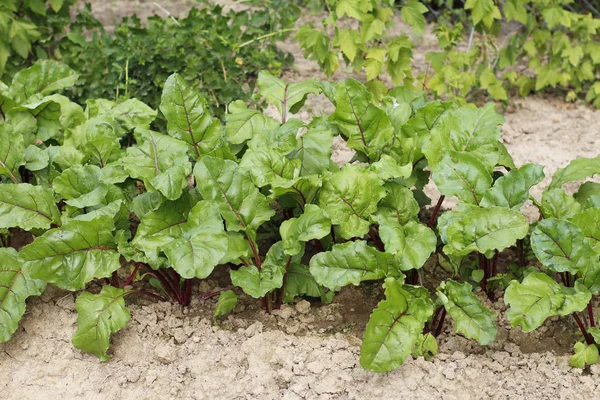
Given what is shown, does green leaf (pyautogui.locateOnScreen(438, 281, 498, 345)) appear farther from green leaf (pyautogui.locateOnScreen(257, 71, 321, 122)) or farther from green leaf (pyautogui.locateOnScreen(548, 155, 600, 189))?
green leaf (pyautogui.locateOnScreen(257, 71, 321, 122))

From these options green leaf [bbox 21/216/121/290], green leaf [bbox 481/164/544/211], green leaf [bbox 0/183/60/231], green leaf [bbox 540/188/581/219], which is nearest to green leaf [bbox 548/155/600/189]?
green leaf [bbox 540/188/581/219]

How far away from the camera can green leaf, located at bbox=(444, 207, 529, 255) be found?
2.46 metres

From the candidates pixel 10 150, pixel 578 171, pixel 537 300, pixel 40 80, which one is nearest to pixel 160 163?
pixel 10 150

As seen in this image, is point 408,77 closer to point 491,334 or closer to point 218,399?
point 491,334

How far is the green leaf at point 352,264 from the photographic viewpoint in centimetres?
251

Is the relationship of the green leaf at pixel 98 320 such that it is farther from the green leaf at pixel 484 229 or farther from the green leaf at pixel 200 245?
the green leaf at pixel 484 229

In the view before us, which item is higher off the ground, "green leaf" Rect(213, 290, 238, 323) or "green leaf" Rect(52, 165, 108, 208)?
"green leaf" Rect(52, 165, 108, 208)

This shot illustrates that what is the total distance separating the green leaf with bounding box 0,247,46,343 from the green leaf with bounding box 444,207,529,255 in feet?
5.02

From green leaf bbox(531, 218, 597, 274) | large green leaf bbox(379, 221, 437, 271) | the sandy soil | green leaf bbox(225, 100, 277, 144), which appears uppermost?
green leaf bbox(531, 218, 597, 274)

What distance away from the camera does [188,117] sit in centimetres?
290

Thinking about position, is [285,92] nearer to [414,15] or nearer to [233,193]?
[233,193]

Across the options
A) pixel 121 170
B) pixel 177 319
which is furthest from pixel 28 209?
pixel 177 319

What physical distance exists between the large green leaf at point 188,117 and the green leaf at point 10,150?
24.1 inches

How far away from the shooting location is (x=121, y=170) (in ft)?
9.25
